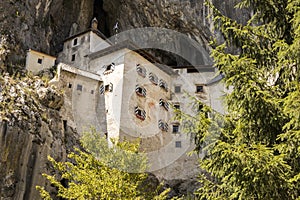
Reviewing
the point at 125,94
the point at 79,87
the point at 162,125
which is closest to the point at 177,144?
the point at 162,125

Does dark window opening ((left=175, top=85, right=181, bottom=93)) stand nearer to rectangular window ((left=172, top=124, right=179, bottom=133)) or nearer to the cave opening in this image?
rectangular window ((left=172, top=124, right=179, bottom=133))

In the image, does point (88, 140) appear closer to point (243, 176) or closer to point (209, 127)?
point (209, 127)

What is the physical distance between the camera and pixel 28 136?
69.9 feet

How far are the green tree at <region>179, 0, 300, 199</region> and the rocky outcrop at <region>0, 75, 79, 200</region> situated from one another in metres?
12.4

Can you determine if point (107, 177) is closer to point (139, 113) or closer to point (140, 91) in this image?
point (139, 113)

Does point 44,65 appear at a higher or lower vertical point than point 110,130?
higher

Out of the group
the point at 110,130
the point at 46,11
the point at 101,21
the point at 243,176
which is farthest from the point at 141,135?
the point at 243,176

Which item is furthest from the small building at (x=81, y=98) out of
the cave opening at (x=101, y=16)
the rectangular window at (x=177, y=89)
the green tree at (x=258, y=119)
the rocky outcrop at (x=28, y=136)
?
the green tree at (x=258, y=119)

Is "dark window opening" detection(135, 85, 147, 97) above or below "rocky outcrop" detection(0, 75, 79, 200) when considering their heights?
above

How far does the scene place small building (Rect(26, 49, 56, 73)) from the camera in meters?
29.1

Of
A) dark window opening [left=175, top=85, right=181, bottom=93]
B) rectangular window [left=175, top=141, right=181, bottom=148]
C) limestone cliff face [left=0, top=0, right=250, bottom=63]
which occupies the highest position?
limestone cliff face [left=0, top=0, right=250, bottom=63]

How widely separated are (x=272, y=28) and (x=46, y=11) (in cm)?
2565

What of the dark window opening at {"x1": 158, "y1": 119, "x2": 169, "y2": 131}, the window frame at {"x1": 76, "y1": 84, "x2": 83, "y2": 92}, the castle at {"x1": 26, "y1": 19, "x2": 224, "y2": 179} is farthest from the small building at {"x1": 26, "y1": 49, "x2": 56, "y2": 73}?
the dark window opening at {"x1": 158, "y1": 119, "x2": 169, "y2": 131}

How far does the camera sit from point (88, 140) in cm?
1800
